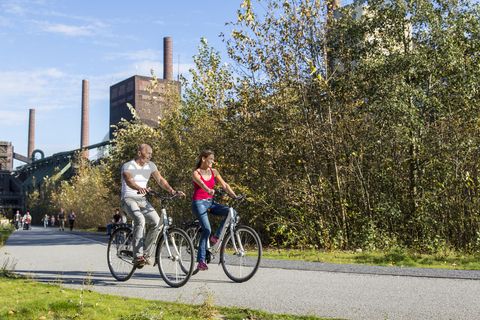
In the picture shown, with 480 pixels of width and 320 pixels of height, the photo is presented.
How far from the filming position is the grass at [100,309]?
5148mm

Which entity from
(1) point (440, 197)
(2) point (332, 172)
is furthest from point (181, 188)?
(1) point (440, 197)

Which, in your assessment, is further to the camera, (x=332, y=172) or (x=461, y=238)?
(x=332, y=172)

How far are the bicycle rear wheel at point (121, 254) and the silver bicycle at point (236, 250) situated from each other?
106 cm

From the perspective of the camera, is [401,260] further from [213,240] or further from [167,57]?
[167,57]

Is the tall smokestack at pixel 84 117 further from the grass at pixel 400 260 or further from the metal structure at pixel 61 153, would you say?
the grass at pixel 400 260

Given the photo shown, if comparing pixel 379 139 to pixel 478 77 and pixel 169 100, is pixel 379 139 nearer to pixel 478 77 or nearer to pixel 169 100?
pixel 478 77

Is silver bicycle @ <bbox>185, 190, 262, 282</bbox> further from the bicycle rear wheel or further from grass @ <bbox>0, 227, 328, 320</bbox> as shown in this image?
grass @ <bbox>0, 227, 328, 320</bbox>

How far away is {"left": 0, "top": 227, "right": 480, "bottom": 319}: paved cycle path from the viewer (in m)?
5.68

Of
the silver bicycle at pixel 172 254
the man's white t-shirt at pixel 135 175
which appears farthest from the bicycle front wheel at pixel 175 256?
the man's white t-shirt at pixel 135 175

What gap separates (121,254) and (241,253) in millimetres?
1779

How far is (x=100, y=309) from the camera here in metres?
5.46

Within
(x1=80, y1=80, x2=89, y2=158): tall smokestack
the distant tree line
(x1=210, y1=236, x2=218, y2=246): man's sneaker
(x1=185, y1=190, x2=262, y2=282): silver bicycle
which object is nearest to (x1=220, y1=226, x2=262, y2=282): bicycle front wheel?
(x1=185, y1=190, x2=262, y2=282): silver bicycle

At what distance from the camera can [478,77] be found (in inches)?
550

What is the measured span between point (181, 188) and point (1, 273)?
1194 centimetres
